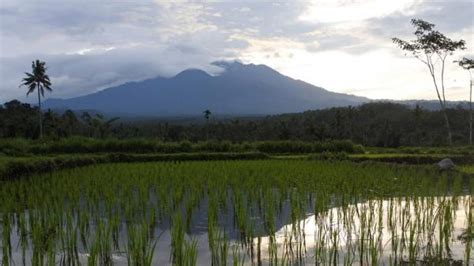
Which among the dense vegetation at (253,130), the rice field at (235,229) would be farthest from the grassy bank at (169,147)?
Result: the rice field at (235,229)

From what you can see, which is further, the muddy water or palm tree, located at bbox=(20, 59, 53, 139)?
palm tree, located at bbox=(20, 59, 53, 139)

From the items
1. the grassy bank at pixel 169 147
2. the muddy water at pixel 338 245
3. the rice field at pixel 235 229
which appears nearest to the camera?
the rice field at pixel 235 229

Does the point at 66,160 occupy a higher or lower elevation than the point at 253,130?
lower

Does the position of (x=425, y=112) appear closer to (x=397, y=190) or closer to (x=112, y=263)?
(x=397, y=190)

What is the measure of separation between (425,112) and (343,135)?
20.5 metres

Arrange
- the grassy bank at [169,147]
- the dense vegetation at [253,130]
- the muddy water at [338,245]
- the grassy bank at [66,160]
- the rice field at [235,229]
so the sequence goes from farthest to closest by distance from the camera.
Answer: the dense vegetation at [253,130]
the grassy bank at [169,147]
the grassy bank at [66,160]
the muddy water at [338,245]
the rice field at [235,229]

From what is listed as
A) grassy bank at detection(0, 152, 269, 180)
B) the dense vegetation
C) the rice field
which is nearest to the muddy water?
the rice field

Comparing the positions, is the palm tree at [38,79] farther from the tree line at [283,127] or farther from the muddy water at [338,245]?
the muddy water at [338,245]

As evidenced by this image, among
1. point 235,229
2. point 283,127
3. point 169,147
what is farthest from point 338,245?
point 283,127

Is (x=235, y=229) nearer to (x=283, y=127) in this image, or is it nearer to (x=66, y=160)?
(x=66, y=160)

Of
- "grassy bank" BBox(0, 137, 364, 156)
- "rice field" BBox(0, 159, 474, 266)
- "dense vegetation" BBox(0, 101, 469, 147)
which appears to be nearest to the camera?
"rice field" BBox(0, 159, 474, 266)

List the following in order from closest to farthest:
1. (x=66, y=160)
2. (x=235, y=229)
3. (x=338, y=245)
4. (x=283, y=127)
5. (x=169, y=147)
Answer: (x=338, y=245)
(x=235, y=229)
(x=66, y=160)
(x=169, y=147)
(x=283, y=127)

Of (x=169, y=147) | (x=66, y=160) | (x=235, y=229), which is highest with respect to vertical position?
(x=66, y=160)

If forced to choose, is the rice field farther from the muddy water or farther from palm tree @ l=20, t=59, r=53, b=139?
palm tree @ l=20, t=59, r=53, b=139
